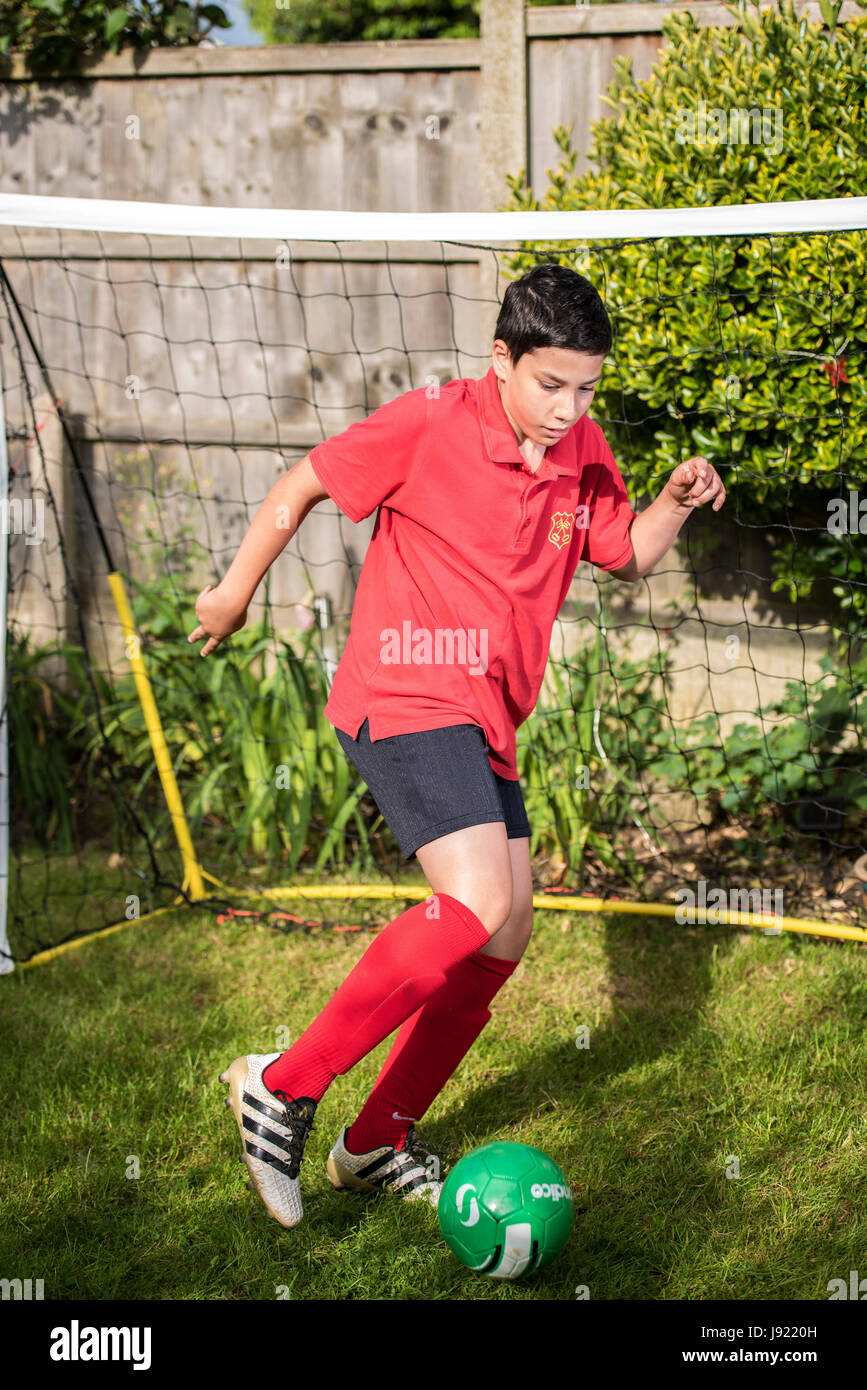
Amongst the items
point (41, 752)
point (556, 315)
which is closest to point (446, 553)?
point (556, 315)

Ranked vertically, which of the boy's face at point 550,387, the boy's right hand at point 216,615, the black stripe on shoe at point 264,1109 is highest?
the boy's face at point 550,387

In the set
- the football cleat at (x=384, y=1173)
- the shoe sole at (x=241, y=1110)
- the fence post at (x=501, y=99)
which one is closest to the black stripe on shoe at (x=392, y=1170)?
the football cleat at (x=384, y=1173)

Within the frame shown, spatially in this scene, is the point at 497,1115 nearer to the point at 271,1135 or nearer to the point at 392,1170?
the point at 392,1170

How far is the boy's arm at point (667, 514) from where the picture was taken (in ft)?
7.47

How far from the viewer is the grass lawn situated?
212 centimetres

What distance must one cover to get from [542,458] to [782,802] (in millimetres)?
1729

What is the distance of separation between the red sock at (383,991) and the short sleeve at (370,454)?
0.74 meters

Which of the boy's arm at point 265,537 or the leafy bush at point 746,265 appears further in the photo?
the leafy bush at point 746,265

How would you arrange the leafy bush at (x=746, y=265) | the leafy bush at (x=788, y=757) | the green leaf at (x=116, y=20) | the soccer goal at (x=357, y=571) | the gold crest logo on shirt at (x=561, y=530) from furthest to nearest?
the green leaf at (x=116, y=20) → the leafy bush at (x=788, y=757) → the soccer goal at (x=357, y=571) → the leafy bush at (x=746, y=265) → the gold crest logo on shirt at (x=561, y=530)

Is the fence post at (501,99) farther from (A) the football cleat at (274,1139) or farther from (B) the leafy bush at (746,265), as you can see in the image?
(A) the football cleat at (274,1139)

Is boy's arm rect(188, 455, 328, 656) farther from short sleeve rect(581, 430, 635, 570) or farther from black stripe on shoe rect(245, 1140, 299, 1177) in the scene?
black stripe on shoe rect(245, 1140, 299, 1177)

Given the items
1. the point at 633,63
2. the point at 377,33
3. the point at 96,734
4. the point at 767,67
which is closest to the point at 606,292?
the point at 767,67

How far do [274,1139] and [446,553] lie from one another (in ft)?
3.64

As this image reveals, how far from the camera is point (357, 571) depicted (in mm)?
4363
